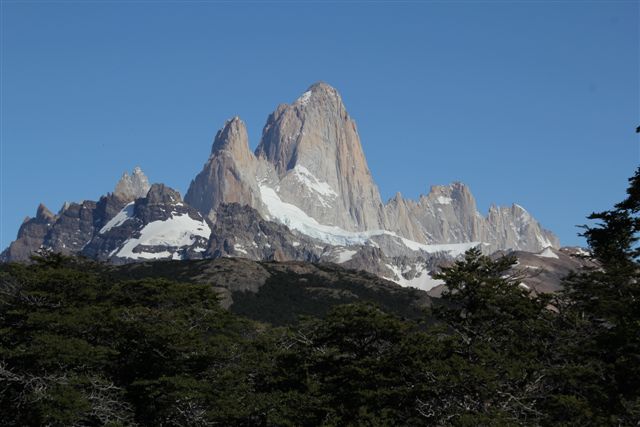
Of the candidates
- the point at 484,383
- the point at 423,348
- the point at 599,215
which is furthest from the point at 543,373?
the point at 599,215

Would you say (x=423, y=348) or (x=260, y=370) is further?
(x=260, y=370)

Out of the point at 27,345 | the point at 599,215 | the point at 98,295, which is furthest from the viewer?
the point at 98,295

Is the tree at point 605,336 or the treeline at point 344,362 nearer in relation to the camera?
the tree at point 605,336

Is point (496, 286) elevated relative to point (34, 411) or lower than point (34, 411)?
elevated

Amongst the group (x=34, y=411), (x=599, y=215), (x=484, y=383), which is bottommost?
(x=34, y=411)

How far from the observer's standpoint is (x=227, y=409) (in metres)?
64.4

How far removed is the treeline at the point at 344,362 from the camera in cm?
5828

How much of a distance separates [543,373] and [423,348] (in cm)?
842

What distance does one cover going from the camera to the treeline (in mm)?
58281

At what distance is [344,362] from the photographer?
67.7 m

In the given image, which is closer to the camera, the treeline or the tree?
the tree

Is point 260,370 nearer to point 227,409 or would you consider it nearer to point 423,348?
point 227,409

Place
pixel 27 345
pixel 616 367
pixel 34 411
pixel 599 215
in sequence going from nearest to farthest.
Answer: pixel 599 215 → pixel 616 367 → pixel 34 411 → pixel 27 345

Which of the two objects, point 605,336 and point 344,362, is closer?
point 605,336
